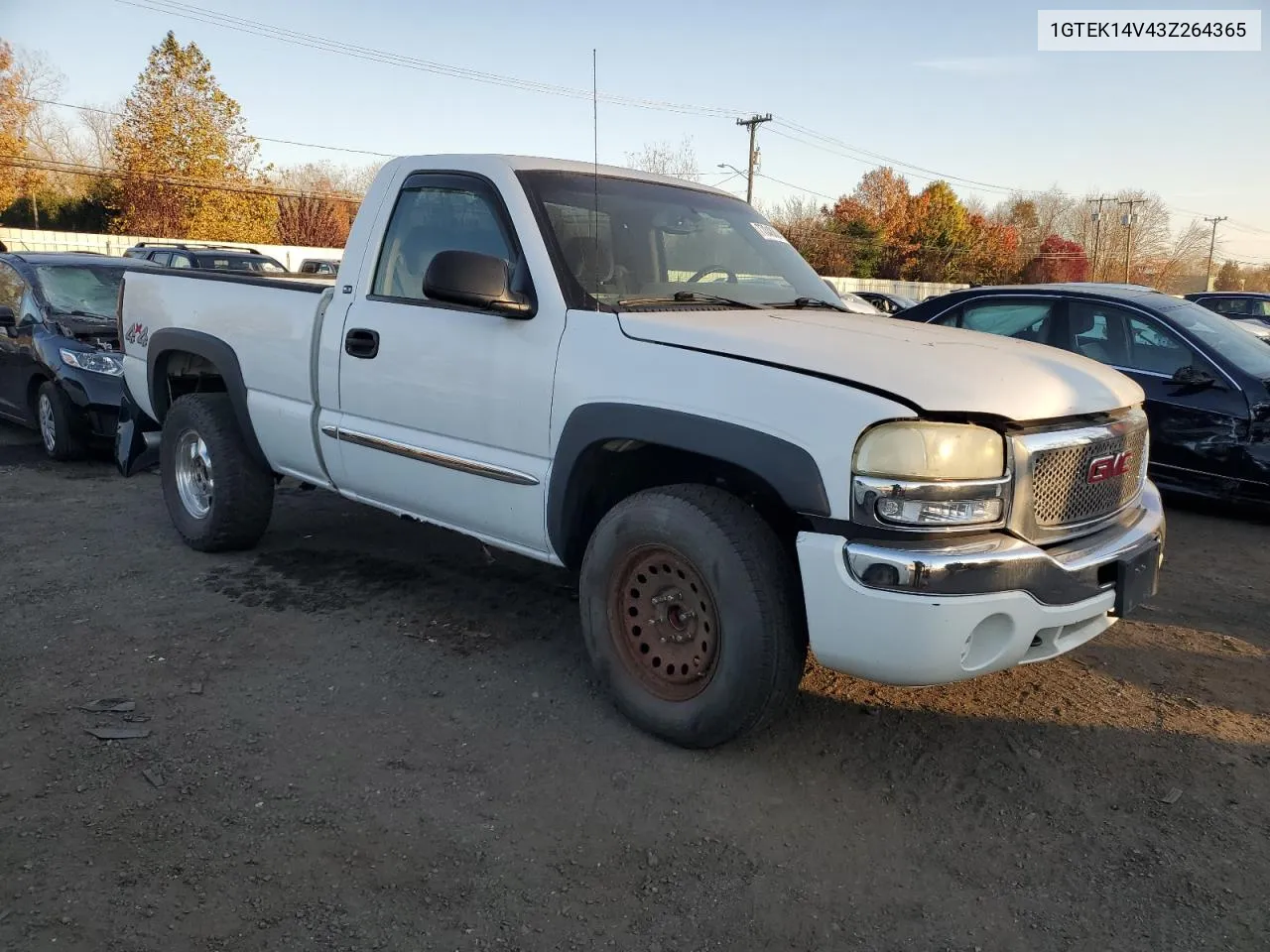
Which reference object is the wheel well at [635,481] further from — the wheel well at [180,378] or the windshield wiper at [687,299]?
the wheel well at [180,378]

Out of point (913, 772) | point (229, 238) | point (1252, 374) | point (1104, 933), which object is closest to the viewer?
point (1104, 933)

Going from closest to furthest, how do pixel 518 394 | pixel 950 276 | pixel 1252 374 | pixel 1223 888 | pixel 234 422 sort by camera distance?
1. pixel 1223 888
2. pixel 518 394
3. pixel 234 422
4. pixel 1252 374
5. pixel 950 276

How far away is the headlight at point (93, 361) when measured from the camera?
7555 millimetres

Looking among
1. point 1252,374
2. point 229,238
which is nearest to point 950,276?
point 229,238

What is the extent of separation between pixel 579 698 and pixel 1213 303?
1822 centimetres

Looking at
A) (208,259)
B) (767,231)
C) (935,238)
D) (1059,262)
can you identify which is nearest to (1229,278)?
(1059,262)

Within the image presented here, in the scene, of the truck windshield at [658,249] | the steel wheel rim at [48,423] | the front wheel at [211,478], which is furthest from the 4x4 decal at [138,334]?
the truck windshield at [658,249]

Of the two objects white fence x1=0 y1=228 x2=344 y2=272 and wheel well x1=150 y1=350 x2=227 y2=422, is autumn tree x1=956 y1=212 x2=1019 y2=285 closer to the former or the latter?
white fence x1=0 y1=228 x2=344 y2=272

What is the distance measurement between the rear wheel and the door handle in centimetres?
469

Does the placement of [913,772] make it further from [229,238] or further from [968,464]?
[229,238]

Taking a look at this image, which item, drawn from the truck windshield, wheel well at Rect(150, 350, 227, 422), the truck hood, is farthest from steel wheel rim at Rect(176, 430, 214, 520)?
the truck hood

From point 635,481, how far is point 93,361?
19.4 ft

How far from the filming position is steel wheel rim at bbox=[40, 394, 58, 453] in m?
7.78

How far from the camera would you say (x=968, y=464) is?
9.09ft
